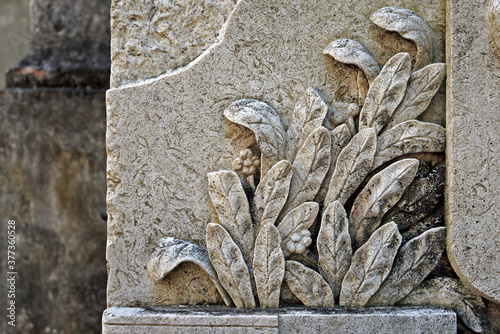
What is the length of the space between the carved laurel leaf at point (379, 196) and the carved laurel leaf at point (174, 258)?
0.41 meters

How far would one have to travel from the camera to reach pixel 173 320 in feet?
4.27

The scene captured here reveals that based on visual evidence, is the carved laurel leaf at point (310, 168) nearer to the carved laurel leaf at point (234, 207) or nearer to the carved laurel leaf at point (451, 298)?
the carved laurel leaf at point (234, 207)

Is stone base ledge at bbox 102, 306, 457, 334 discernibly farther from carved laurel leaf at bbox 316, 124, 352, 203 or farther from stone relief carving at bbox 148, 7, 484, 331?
carved laurel leaf at bbox 316, 124, 352, 203

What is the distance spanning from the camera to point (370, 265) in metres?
1.34

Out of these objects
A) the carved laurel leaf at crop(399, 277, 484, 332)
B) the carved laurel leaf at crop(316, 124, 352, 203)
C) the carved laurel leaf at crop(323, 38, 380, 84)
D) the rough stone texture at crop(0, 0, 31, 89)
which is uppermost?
the rough stone texture at crop(0, 0, 31, 89)

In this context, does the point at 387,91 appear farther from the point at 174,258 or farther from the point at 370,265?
the point at 174,258

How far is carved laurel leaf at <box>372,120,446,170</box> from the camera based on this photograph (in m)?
1.36

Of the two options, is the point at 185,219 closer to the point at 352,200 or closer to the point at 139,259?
the point at 139,259

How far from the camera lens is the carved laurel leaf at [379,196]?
1.35m

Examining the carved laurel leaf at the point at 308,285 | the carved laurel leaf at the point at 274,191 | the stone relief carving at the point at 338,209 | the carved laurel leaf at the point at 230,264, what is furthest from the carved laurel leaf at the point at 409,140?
the carved laurel leaf at the point at 230,264

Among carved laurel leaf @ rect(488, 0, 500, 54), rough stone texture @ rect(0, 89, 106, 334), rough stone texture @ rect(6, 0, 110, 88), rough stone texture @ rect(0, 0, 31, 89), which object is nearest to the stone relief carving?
carved laurel leaf @ rect(488, 0, 500, 54)

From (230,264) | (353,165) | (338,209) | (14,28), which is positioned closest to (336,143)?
(353,165)

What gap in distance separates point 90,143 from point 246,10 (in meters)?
1.18

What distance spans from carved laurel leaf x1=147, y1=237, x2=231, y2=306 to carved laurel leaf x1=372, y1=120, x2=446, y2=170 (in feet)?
1.77
